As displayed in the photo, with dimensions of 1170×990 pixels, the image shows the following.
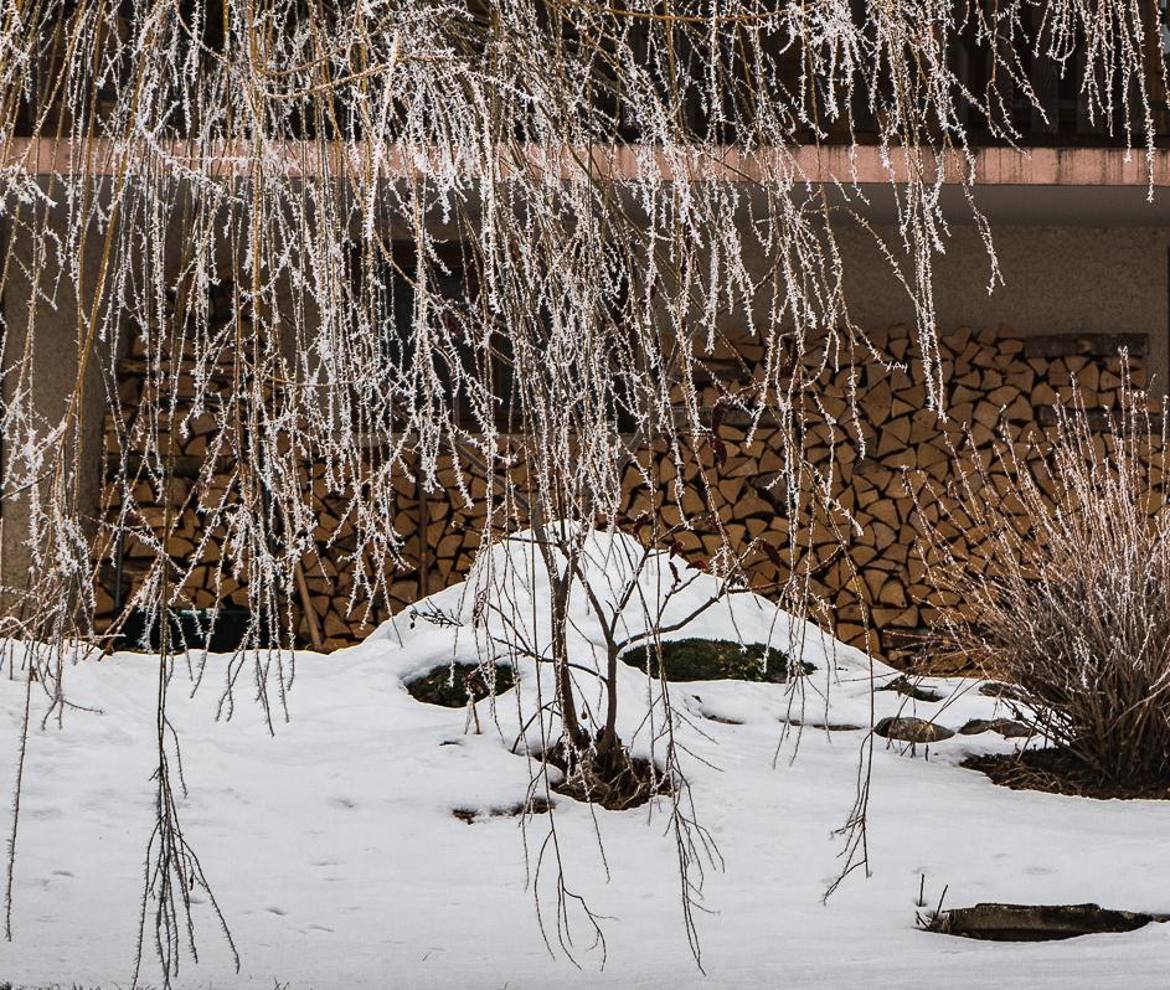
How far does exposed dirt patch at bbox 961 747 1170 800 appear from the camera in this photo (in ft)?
14.8

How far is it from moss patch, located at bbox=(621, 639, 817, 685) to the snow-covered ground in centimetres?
41

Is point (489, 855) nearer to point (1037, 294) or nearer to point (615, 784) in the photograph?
point (615, 784)

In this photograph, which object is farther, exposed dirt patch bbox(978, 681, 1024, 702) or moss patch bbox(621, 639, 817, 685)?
moss patch bbox(621, 639, 817, 685)

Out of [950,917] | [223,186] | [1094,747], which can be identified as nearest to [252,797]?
[950,917]

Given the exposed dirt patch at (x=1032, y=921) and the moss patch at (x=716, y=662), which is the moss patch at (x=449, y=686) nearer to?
the moss patch at (x=716, y=662)

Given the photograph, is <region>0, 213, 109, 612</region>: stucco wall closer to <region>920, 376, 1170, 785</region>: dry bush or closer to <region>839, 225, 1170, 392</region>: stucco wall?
<region>839, 225, 1170, 392</region>: stucco wall

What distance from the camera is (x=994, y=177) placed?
20.8 ft

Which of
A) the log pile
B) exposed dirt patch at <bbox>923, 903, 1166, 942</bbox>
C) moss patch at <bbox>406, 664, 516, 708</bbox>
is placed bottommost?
exposed dirt patch at <bbox>923, 903, 1166, 942</bbox>

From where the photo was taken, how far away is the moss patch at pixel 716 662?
18.2 ft

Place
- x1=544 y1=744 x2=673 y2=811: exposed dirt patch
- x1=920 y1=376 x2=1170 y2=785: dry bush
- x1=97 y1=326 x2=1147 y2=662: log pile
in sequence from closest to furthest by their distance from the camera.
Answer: x1=544 y1=744 x2=673 y2=811: exposed dirt patch, x1=920 y1=376 x2=1170 y2=785: dry bush, x1=97 y1=326 x2=1147 y2=662: log pile

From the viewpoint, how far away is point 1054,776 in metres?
4.59

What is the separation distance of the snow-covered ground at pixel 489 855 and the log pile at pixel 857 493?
6.38 ft

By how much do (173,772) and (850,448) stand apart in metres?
3.98

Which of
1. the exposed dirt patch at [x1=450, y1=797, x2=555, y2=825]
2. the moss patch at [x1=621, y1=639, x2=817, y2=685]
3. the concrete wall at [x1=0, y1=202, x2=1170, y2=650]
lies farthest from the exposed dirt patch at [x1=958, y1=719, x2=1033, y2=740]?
the concrete wall at [x1=0, y1=202, x2=1170, y2=650]
